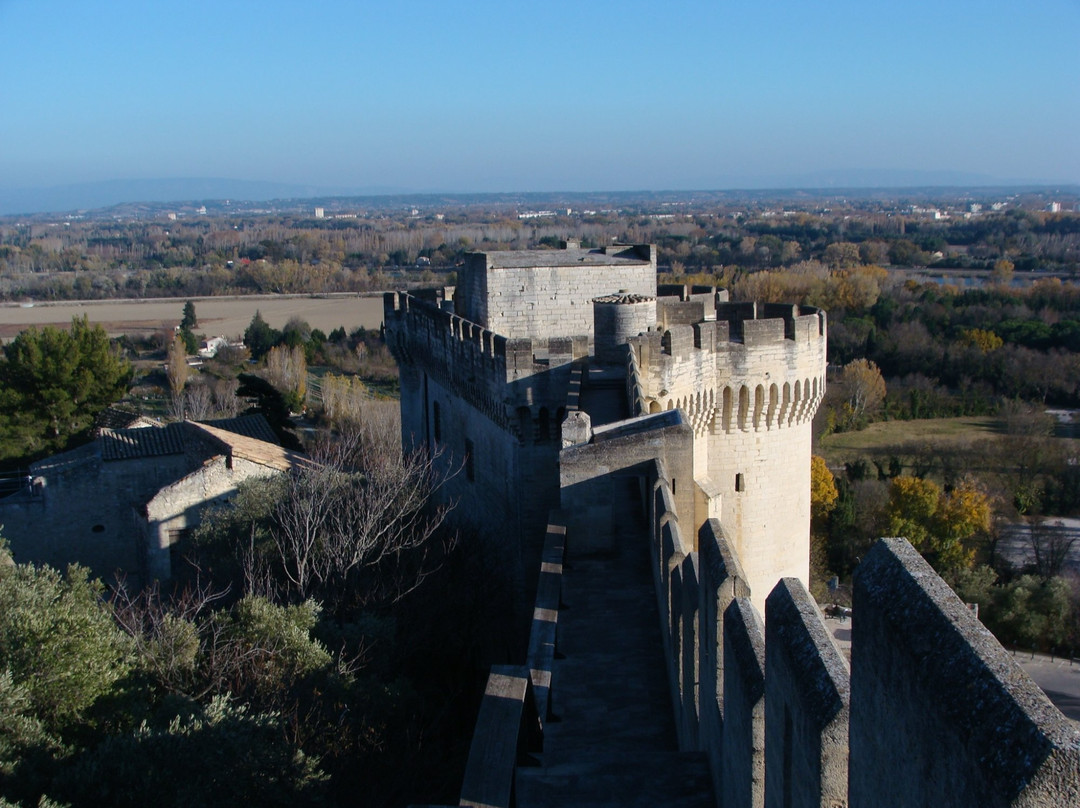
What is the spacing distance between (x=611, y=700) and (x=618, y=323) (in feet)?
26.5

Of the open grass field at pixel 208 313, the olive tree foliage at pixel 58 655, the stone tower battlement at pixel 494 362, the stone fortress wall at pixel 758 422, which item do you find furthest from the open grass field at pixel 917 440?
the olive tree foliage at pixel 58 655

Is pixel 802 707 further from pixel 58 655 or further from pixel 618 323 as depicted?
pixel 618 323

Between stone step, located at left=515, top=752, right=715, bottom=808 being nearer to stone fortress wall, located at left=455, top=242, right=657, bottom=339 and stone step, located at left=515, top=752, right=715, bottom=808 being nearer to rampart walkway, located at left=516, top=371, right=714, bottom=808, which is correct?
rampart walkway, located at left=516, top=371, right=714, bottom=808

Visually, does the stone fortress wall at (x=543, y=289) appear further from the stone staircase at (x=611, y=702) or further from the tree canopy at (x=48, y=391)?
the tree canopy at (x=48, y=391)

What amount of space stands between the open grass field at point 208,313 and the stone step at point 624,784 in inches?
2654

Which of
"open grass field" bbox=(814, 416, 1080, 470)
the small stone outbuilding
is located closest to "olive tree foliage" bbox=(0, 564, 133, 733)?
the small stone outbuilding

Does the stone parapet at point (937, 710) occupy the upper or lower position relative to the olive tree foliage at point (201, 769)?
upper

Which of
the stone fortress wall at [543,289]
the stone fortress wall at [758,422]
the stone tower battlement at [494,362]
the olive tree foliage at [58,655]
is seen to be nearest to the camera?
the olive tree foliage at [58,655]

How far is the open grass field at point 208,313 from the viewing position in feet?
249

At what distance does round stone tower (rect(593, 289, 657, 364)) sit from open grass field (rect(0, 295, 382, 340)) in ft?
191

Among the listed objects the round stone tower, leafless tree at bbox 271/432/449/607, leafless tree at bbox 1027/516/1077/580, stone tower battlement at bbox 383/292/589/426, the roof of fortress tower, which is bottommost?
leafless tree at bbox 1027/516/1077/580

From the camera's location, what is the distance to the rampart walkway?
561cm

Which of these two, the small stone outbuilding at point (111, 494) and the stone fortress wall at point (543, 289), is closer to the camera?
the stone fortress wall at point (543, 289)

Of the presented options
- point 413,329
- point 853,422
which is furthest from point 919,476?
point 413,329
